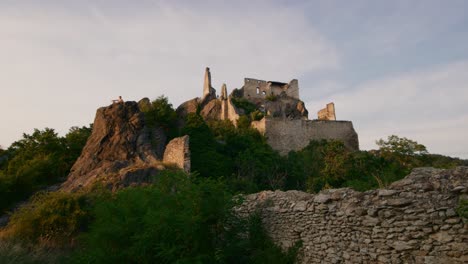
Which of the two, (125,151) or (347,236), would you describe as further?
(125,151)

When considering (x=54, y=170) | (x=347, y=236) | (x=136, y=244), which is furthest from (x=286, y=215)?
(x=54, y=170)

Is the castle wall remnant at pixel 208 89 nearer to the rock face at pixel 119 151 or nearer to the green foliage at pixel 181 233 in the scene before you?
the rock face at pixel 119 151

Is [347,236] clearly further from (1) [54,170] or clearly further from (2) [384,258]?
(1) [54,170]

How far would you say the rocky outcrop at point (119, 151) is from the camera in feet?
63.8

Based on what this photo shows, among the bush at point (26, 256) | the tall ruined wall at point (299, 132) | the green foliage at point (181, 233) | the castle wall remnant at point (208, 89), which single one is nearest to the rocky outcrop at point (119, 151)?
the bush at point (26, 256)

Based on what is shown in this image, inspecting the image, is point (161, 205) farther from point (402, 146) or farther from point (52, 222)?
point (402, 146)

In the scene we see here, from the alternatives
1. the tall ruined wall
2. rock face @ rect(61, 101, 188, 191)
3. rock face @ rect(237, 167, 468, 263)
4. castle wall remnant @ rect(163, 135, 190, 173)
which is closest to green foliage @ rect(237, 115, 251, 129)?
the tall ruined wall

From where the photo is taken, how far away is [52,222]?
540 inches

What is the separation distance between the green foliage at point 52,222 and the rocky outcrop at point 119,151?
12.6 feet

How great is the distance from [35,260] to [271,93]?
48179 millimetres

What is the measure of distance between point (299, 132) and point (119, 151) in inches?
830

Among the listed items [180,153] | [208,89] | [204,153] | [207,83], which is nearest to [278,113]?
[208,89]

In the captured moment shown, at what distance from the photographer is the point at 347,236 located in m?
7.39

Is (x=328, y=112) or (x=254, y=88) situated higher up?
(x=254, y=88)
